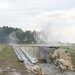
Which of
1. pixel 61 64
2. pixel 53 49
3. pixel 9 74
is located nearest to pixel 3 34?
pixel 53 49

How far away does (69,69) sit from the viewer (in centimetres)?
2223

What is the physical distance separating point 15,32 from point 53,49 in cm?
7291

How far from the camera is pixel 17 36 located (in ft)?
328

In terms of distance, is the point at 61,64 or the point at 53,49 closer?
the point at 61,64

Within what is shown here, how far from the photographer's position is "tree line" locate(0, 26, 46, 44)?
9409cm

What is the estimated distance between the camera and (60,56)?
1148 inches

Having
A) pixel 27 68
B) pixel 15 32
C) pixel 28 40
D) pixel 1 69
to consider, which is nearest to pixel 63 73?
pixel 27 68

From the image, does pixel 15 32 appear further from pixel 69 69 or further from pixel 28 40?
pixel 69 69

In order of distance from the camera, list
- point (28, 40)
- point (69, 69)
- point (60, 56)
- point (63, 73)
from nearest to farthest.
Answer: point (63, 73) < point (69, 69) < point (60, 56) < point (28, 40)

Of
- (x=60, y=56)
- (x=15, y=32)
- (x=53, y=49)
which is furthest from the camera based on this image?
(x=15, y=32)

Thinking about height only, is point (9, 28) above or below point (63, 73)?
above

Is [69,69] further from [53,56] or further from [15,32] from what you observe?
[15,32]

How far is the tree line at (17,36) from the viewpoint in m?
94.1

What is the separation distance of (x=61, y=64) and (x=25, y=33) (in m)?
80.3
